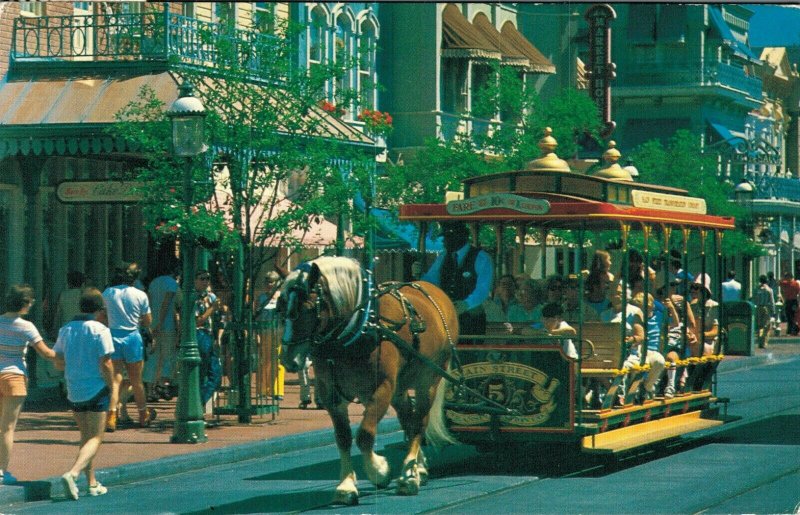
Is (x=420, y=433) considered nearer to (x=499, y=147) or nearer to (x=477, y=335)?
(x=477, y=335)

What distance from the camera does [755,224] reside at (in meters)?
37.3

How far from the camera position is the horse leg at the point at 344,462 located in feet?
37.4

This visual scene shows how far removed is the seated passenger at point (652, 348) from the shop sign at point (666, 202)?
0.85 meters

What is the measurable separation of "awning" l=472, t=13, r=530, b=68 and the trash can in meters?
7.50

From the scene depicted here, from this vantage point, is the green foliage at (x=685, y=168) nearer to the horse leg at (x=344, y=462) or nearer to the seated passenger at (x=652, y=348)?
the seated passenger at (x=652, y=348)

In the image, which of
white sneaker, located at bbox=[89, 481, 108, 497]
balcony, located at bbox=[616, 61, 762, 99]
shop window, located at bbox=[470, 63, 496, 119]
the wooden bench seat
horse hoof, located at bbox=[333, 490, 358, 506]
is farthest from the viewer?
balcony, located at bbox=[616, 61, 762, 99]

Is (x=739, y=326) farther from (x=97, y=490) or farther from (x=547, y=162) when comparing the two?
(x=97, y=490)

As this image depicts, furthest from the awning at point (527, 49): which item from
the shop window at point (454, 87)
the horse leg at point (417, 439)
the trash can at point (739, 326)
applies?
the horse leg at point (417, 439)

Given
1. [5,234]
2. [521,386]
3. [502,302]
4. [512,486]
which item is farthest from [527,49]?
[512,486]

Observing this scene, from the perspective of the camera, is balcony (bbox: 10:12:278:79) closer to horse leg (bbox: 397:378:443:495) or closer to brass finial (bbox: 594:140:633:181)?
brass finial (bbox: 594:140:633:181)

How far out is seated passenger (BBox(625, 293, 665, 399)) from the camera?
587 inches

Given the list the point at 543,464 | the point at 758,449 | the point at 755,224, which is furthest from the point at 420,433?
the point at 755,224

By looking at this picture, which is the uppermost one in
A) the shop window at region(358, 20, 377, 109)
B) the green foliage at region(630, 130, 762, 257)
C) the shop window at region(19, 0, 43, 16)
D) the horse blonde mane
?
the shop window at region(19, 0, 43, 16)

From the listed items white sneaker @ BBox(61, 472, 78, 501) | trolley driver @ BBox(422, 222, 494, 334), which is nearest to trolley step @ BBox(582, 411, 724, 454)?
trolley driver @ BBox(422, 222, 494, 334)
